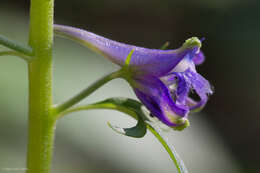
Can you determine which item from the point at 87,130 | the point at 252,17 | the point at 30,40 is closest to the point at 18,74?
the point at 87,130

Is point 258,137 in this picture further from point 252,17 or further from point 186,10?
point 186,10

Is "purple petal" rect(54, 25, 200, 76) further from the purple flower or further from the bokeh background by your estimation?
the bokeh background

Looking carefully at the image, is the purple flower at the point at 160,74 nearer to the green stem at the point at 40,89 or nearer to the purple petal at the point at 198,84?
the purple petal at the point at 198,84

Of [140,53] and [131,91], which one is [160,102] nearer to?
[140,53]

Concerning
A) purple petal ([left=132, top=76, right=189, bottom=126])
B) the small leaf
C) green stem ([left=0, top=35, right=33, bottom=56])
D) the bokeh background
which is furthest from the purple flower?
the bokeh background

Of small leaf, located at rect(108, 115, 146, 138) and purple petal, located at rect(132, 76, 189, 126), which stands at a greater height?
purple petal, located at rect(132, 76, 189, 126)

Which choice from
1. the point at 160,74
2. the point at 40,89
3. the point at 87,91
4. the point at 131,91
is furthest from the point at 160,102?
the point at 131,91

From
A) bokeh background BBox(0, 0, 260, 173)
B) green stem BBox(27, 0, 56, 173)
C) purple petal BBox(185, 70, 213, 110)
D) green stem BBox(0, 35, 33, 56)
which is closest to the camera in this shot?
green stem BBox(0, 35, 33, 56)
